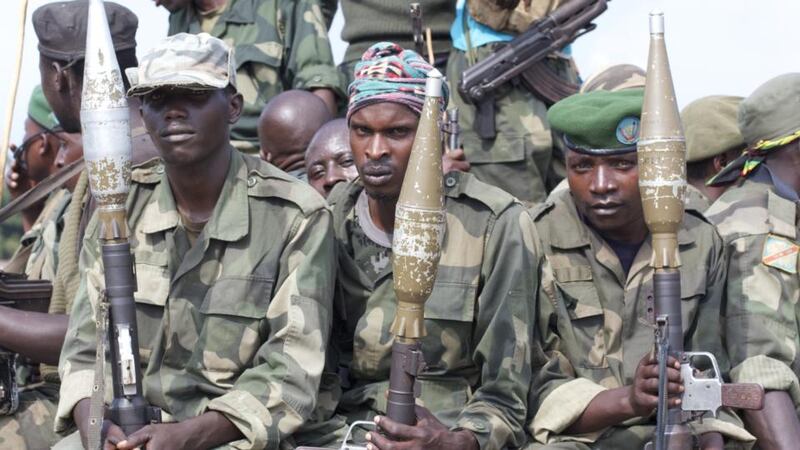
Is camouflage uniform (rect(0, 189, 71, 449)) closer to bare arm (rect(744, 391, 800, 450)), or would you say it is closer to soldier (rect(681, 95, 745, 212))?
bare arm (rect(744, 391, 800, 450))

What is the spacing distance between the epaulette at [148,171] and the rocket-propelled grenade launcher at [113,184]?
802mm

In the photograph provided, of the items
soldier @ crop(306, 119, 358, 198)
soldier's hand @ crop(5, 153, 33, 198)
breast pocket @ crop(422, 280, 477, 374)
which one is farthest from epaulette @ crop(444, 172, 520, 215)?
soldier's hand @ crop(5, 153, 33, 198)

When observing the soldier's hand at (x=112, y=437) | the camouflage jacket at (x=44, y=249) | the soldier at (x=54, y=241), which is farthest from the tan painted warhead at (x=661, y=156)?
the camouflage jacket at (x=44, y=249)

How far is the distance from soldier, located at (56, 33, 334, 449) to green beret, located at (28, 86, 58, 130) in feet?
14.1

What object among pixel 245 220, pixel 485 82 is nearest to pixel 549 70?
pixel 485 82

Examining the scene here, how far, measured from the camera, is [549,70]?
8594mm

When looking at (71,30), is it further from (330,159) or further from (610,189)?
(610,189)

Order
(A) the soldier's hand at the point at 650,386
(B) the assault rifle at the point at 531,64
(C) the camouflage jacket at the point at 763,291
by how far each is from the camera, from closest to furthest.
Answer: (A) the soldier's hand at the point at 650,386 < (C) the camouflage jacket at the point at 763,291 < (B) the assault rifle at the point at 531,64

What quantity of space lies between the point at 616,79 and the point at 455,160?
938 mm

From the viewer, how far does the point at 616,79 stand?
772 centimetres

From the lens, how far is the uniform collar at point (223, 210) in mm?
5742

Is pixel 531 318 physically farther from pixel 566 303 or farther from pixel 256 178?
pixel 256 178

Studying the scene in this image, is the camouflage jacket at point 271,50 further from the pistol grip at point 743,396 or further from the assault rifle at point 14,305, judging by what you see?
the pistol grip at point 743,396

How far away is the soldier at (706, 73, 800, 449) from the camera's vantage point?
6.07 meters
